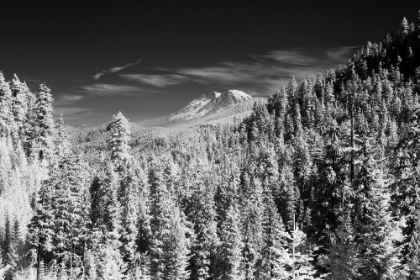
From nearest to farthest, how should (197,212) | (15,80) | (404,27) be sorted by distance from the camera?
(197,212), (15,80), (404,27)

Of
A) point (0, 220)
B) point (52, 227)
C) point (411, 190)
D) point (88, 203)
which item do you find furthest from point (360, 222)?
point (0, 220)

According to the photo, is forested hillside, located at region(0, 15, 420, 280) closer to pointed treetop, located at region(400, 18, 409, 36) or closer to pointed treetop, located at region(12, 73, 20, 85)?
pointed treetop, located at region(12, 73, 20, 85)

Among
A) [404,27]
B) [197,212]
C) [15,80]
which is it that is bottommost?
[197,212]

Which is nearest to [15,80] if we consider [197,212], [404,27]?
[197,212]

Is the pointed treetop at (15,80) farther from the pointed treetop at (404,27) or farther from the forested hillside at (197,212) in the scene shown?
the pointed treetop at (404,27)

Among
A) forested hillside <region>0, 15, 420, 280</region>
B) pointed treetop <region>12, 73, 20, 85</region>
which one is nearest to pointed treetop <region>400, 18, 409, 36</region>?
forested hillside <region>0, 15, 420, 280</region>

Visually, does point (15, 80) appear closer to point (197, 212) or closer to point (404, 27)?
point (197, 212)

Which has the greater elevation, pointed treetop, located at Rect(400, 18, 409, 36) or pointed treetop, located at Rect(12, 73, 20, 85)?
pointed treetop, located at Rect(400, 18, 409, 36)

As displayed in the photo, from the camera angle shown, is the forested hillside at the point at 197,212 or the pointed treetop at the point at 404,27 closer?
the forested hillside at the point at 197,212

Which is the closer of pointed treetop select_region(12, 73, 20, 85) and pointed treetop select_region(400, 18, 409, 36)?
pointed treetop select_region(12, 73, 20, 85)

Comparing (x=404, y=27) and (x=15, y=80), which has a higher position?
(x=404, y=27)

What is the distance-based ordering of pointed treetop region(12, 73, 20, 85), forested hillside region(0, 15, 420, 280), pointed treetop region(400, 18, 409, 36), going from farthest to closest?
pointed treetop region(400, 18, 409, 36) < pointed treetop region(12, 73, 20, 85) < forested hillside region(0, 15, 420, 280)

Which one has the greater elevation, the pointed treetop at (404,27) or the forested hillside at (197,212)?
the pointed treetop at (404,27)

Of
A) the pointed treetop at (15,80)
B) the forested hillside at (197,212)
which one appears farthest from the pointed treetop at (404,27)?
→ the pointed treetop at (15,80)
